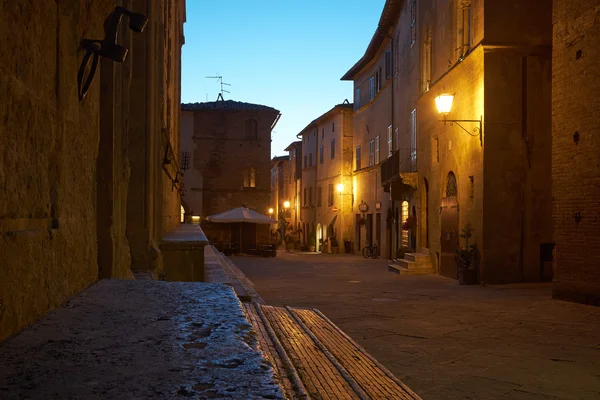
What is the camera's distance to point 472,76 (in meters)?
16.0

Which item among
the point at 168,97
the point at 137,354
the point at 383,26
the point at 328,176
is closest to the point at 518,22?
the point at 168,97

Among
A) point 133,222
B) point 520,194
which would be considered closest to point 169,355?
point 133,222

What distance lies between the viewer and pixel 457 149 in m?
17.2

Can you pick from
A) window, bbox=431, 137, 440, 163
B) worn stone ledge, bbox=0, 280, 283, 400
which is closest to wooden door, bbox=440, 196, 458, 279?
window, bbox=431, 137, 440, 163

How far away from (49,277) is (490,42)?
14627mm

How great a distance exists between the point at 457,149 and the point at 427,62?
5.27m

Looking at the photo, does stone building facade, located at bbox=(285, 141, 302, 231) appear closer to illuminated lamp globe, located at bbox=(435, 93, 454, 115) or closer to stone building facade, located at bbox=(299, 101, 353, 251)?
stone building facade, located at bbox=(299, 101, 353, 251)

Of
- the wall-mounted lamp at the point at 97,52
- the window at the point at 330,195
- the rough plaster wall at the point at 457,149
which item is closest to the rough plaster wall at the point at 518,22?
the rough plaster wall at the point at 457,149

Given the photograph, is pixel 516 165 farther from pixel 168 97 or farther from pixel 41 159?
pixel 41 159

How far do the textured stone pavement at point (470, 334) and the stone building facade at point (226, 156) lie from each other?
2695 cm

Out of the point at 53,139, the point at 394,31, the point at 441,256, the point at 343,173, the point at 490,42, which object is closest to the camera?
the point at 53,139

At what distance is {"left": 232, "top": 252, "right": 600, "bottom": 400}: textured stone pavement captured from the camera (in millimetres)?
5992

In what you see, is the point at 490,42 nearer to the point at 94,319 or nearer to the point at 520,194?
the point at 520,194

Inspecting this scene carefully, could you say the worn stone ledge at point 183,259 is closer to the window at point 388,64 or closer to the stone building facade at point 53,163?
the stone building facade at point 53,163
